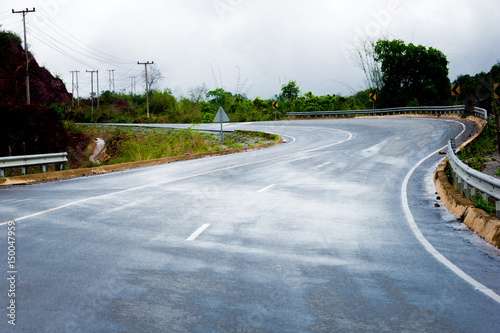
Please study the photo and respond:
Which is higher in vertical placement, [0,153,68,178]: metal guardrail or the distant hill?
the distant hill

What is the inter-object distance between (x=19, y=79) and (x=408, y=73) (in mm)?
49478

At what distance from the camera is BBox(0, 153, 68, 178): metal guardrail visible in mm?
17406

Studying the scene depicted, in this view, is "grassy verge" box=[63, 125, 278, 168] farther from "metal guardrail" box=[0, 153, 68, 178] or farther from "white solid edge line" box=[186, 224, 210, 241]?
"white solid edge line" box=[186, 224, 210, 241]

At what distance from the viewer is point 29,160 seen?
18.3 metres

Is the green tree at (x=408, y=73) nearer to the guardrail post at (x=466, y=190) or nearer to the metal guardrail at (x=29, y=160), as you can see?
the metal guardrail at (x=29, y=160)

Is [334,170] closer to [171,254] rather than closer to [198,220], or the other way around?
[198,220]

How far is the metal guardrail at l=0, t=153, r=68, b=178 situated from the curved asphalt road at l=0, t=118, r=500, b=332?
111 inches

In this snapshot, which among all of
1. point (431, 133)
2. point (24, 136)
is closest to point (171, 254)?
point (24, 136)

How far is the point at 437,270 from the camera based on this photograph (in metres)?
6.59

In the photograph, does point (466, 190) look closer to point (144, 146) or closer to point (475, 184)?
point (475, 184)

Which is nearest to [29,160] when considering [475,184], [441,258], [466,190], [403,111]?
[466,190]

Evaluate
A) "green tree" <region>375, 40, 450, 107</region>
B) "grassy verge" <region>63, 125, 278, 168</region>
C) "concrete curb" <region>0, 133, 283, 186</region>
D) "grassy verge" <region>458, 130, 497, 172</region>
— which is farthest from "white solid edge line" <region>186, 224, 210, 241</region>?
"green tree" <region>375, 40, 450, 107</region>

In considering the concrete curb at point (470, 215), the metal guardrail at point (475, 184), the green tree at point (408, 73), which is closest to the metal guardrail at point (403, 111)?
the green tree at point (408, 73)

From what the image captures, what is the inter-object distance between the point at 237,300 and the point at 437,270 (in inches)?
110
